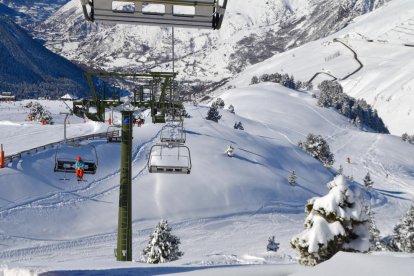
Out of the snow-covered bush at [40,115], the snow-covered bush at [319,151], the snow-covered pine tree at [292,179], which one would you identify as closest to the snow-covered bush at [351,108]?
the snow-covered bush at [319,151]

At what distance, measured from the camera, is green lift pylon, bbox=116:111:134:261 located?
17359 mm

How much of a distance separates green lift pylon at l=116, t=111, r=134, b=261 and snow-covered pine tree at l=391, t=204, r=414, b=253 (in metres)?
22.5

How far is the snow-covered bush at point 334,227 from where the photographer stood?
57.3ft

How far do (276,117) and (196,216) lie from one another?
59.4 m

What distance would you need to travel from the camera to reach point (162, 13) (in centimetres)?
782

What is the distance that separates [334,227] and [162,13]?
12052 mm

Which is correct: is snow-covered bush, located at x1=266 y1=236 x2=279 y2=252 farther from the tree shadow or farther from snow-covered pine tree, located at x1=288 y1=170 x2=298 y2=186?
the tree shadow

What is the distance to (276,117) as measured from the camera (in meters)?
97.2

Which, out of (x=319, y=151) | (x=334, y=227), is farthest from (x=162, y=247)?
(x=319, y=151)

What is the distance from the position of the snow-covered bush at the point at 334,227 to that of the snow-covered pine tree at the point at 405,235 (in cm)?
1757

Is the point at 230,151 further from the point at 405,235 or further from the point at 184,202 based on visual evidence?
the point at 405,235

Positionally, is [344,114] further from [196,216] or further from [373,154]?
[196,216]

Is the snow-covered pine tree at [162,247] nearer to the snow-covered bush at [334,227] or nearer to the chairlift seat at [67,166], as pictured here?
the chairlift seat at [67,166]

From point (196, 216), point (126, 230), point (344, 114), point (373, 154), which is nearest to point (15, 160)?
point (196, 216)
